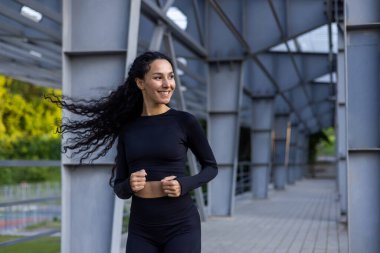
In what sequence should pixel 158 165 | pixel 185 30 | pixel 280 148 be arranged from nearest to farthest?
pixel 158 165 → pixel 185 30 → pixel 280 148

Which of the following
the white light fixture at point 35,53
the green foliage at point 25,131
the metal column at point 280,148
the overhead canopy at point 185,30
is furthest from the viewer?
the green foliage at point 25,131

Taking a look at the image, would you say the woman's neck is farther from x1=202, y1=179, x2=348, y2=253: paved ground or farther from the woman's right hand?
x1=202, y1=179, x2=348, y2=253: paved ground

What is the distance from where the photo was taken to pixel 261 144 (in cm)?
2672

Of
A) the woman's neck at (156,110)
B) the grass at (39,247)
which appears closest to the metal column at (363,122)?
the woman's neck at (156,110)

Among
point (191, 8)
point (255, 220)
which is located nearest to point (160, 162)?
point (191, 8)

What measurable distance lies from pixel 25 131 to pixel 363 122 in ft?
122

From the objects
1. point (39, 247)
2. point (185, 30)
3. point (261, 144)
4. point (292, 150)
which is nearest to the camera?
point (39, 247)

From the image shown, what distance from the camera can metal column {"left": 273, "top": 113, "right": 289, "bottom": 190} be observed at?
33075mm

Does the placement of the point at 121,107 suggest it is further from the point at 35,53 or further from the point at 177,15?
the point at 177,15

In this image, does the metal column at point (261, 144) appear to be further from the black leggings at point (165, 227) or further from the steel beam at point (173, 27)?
the black leggings at point (165, 227)

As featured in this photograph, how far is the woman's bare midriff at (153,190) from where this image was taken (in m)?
3.10

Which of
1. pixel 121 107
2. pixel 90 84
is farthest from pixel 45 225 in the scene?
pixel 121 107

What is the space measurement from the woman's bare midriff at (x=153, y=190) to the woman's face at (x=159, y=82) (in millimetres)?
436

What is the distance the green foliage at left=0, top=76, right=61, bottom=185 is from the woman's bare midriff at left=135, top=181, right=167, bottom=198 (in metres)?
29.4
